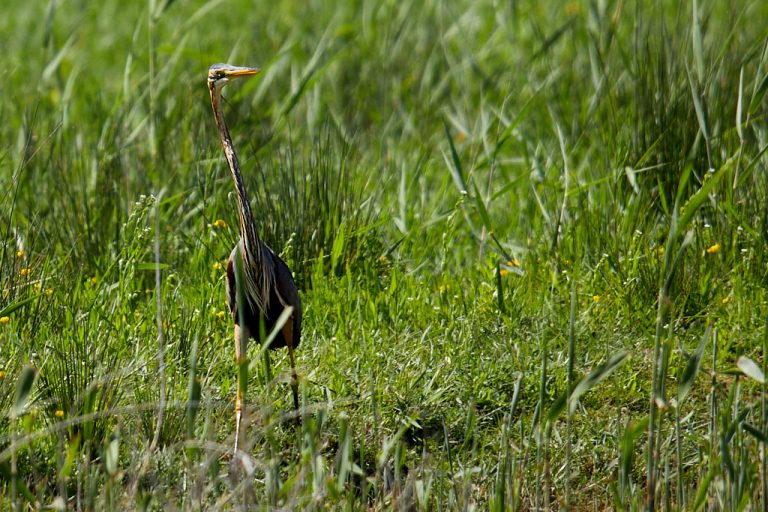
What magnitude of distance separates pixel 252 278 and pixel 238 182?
0.41 m

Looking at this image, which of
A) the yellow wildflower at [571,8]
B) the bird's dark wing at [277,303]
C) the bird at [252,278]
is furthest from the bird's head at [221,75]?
the yellow wildflower at [571,8]

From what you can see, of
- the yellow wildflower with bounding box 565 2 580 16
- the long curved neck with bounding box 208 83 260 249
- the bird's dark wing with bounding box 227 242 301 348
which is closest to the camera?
the long curved neck with bounding box 208 83 260 249

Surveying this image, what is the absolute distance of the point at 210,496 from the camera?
11.2 feet

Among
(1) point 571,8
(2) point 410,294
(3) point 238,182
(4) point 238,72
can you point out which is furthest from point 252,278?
(1) point 571,8

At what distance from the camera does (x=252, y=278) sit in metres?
3.90

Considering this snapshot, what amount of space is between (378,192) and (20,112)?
204cm

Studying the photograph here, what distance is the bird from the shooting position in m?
3.75

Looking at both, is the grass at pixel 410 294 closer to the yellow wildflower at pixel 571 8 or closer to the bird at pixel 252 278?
the bird at pixel 252 278

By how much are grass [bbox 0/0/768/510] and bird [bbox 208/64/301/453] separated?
0.14 meters

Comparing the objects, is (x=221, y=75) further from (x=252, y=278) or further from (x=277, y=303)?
(x=277, y=303)

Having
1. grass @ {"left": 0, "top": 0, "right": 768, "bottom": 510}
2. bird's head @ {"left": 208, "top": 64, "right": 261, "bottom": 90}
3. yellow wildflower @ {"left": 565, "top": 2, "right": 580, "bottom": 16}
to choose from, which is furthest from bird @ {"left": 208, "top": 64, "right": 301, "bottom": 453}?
yellow wildflower @ {"left": 565, "top": 2, "right": 580, "bottom": 16}

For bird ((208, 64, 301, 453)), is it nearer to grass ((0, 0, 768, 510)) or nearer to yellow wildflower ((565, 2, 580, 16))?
grass ((0, 0, 768, 510))

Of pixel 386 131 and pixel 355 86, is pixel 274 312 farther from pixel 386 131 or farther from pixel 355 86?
pixel 355 86

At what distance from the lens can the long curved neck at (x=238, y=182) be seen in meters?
3.66
